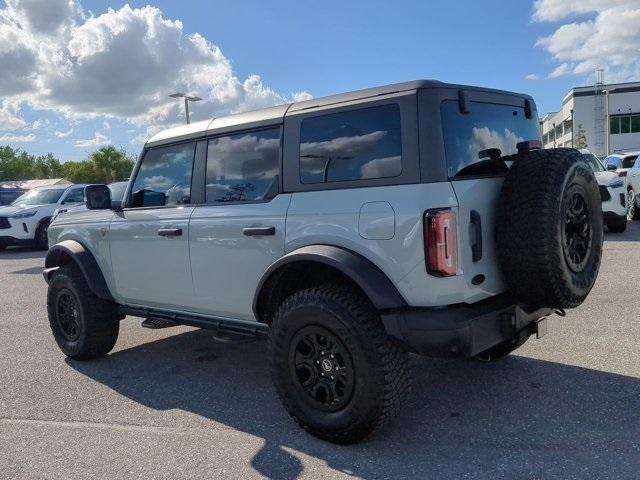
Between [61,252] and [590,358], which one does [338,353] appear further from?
[61,252]

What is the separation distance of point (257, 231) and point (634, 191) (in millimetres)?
12820

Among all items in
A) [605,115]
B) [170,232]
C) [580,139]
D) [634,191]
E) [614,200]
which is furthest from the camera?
[605,115]

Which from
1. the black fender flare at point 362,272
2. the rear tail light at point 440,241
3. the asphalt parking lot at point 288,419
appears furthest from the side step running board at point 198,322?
the rear tail light at point 440,241

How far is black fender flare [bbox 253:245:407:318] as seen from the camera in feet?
10.0

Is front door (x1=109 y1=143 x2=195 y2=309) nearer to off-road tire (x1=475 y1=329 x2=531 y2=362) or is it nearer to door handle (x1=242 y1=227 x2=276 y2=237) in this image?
door handle (x1=242 y1=227 x2=276 y2=237)

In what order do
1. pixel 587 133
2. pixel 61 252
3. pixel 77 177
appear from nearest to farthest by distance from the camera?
pixel 61 252 → pixel 587 133 → pixel 77 177

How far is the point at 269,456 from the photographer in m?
3.27

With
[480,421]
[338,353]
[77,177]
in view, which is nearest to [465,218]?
[338,353]

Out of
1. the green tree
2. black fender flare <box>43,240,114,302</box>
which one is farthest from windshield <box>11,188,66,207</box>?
the green tree

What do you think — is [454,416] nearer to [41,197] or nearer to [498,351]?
[498,351]

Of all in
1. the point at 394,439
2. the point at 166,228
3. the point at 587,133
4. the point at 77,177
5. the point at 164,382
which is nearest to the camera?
the point at 394,439

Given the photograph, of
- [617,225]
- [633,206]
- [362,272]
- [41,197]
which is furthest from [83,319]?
[633,206]

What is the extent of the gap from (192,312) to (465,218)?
7.23ft

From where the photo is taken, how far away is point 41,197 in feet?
50.9
